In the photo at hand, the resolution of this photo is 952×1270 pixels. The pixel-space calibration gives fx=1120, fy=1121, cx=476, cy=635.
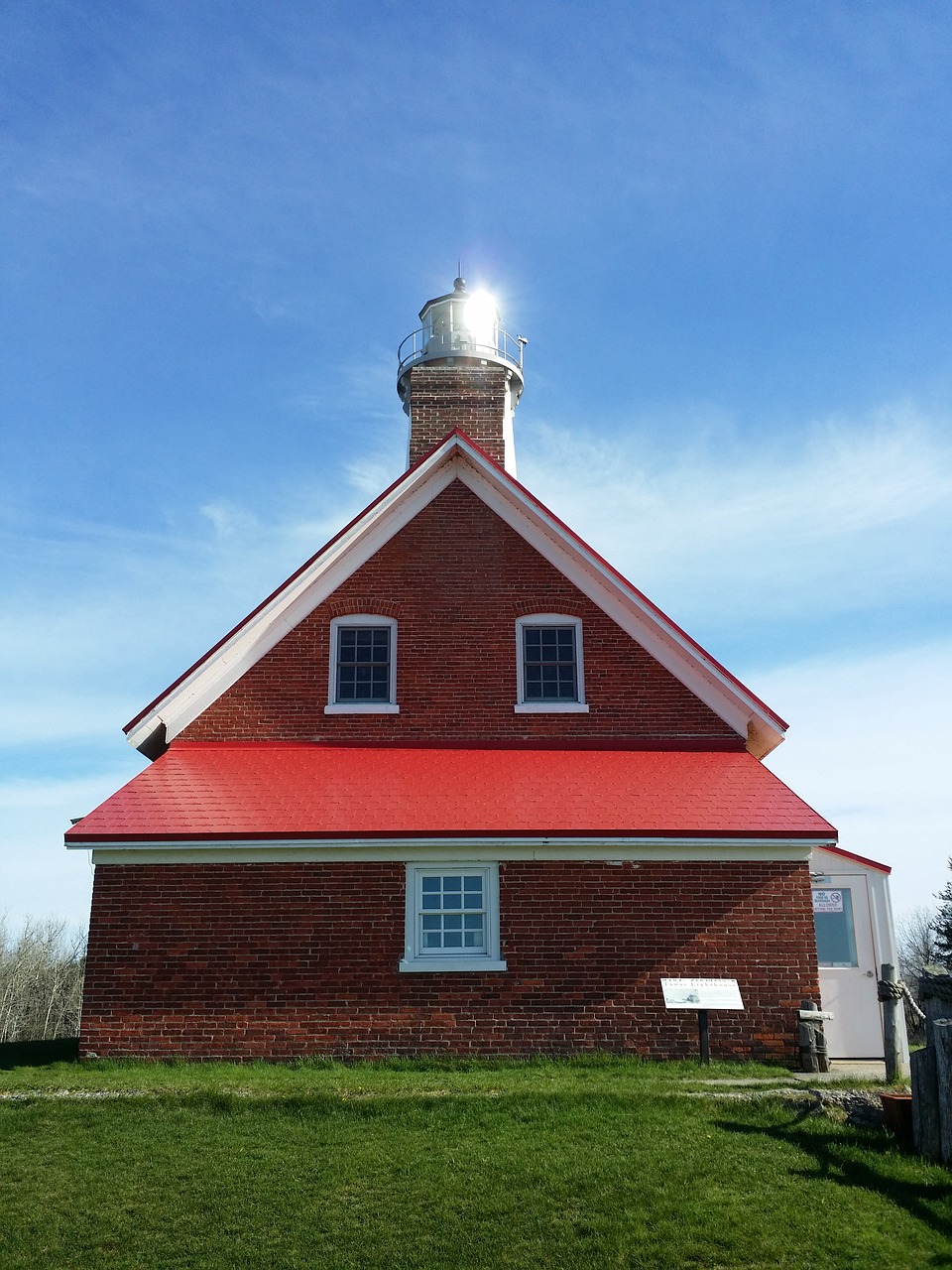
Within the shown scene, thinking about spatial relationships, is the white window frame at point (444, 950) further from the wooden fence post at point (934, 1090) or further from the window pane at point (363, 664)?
the wooden fence post at point (934, 1090)

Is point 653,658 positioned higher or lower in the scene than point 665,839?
higher

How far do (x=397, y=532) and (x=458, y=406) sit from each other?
144 inches

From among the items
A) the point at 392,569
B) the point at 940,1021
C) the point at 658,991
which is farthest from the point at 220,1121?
the point at 392,569

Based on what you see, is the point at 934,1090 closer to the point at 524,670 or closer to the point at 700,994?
the point at 700,994

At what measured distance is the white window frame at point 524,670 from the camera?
1510cm

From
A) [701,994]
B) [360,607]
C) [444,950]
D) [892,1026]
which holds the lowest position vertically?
[892,1026]

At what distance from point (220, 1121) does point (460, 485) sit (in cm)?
948

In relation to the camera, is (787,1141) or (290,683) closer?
(787,1141)

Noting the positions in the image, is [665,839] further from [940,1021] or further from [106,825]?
[106,825]

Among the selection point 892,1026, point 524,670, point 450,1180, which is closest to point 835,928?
point 892,1026

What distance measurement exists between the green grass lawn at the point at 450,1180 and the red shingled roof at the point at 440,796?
290 cm

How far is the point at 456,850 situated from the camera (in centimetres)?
1280

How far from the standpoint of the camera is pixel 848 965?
14594mm

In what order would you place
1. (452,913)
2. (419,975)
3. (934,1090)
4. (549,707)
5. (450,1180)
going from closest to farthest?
(450,1180)
(934,1090)
(419,975)
(452,913)
(549,707)
